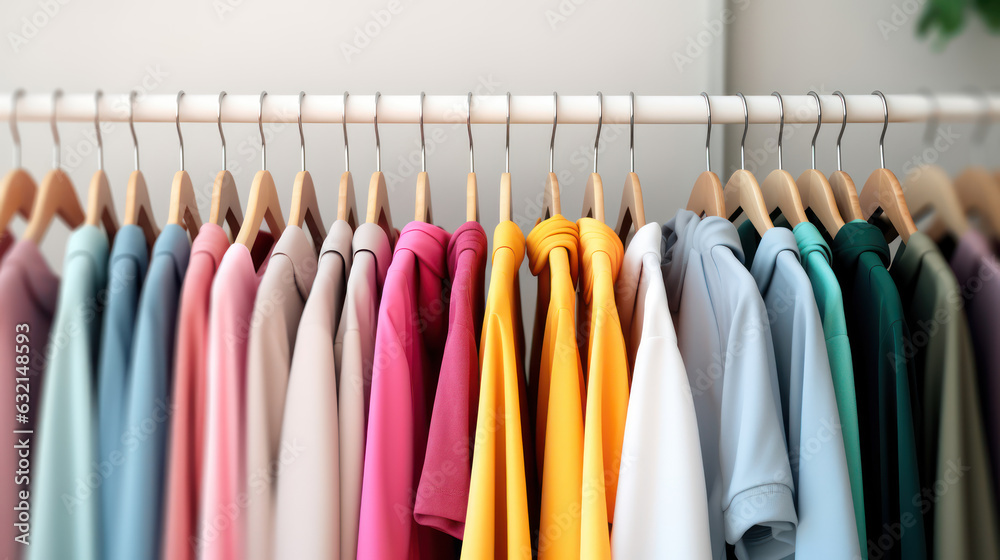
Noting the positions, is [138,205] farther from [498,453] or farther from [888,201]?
[888,201]

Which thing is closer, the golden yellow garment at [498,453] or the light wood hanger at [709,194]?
the golden yellow garment at [498,453]

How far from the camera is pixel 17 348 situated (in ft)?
2.21

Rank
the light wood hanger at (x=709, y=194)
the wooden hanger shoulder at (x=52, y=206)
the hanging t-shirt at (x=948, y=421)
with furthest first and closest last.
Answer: the light wood hanger at (x=709, y=194), the wooden hanger shoulder at (x=52, y=206), the hanging t-shirt at (x=948, y=421)

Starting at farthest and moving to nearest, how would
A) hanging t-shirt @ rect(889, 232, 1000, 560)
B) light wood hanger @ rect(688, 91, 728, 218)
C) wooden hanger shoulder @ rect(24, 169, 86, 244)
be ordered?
light wood hanger @ rect(688, 91, 728, 218) < wooden hanger shoulder @ rect(24, 169, 86, 244) < hanging t-shirt @ rect(889, 232, 1000, 560)

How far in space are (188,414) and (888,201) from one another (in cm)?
91

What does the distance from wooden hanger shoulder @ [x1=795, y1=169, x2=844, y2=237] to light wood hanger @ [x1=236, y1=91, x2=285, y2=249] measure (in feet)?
2.49

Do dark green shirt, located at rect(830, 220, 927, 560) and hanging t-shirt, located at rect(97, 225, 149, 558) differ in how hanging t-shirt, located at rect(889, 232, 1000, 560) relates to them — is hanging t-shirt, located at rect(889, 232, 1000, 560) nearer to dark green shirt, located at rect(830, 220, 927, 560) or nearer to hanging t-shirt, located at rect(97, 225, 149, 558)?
dark green shirt, located at rect(830, 220, 927, 560)

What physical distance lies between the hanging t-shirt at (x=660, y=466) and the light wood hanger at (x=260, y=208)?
0.51m

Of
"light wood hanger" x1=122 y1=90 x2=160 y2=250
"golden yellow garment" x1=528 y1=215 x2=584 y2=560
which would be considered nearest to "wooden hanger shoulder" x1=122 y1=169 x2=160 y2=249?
"light wood hanger" x1=122 y1=90 x2=160 y2=250

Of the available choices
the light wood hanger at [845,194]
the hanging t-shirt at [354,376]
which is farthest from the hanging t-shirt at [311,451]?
the light wood hanger at [845,194]

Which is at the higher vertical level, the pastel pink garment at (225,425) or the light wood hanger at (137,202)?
the light wood hanger at (137,202)

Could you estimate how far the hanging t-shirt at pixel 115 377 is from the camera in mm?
650

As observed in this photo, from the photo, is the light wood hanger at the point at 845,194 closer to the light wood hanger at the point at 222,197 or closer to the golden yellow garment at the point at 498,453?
the golden yellow garment at the point at 498,453

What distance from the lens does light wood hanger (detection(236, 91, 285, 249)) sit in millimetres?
805
